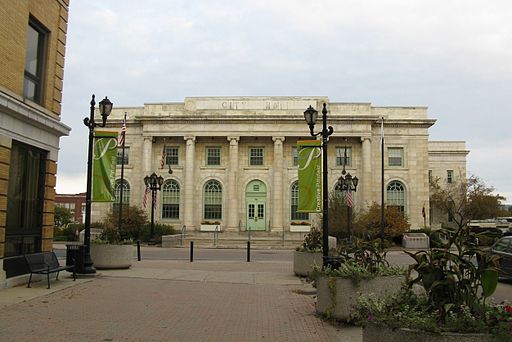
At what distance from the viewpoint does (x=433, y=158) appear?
72.8m

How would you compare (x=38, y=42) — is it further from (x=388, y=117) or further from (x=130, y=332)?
(x=388, y=117)

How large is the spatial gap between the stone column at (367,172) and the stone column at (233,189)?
510 inches

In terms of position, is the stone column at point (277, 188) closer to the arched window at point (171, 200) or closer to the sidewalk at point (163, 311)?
the arched window at point (171, 200)

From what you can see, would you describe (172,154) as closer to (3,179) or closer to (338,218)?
(338,218)

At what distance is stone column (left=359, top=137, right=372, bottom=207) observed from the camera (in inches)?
2093

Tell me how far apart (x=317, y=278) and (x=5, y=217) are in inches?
314

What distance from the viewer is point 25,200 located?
14.4 m

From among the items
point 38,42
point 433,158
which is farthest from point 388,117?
point 38,42

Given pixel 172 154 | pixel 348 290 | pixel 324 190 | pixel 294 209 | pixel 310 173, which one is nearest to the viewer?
pixel 348 290

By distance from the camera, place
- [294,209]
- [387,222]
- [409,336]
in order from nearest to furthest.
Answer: [409,336] < [387,222] < [294,209]

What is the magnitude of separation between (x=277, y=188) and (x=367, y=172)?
946 cm

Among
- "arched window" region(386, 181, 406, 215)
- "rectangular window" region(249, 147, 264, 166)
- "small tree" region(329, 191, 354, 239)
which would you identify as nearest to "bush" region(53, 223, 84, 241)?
"rectangular window" region(249, 147, 264, 166)

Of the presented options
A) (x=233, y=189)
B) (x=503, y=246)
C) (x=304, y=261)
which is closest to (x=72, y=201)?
(x=233, y=189)

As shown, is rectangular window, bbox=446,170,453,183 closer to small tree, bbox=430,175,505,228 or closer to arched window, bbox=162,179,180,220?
small tree, bbox=430,175,505,228
